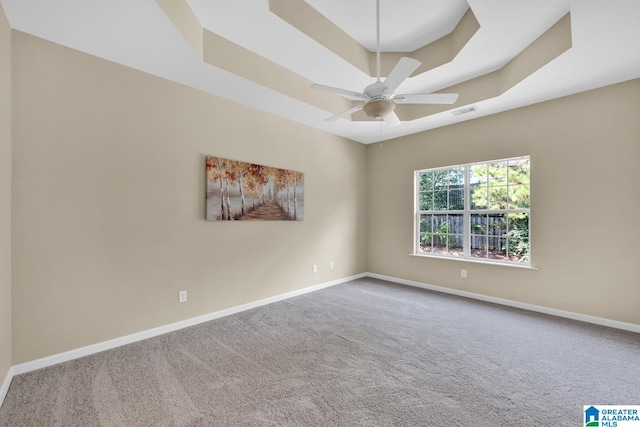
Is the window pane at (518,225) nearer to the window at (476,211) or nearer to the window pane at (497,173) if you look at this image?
the window at (476,211)

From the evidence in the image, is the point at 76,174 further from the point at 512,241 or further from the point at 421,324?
the point at 512,241

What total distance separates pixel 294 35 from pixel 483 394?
11.1 feet

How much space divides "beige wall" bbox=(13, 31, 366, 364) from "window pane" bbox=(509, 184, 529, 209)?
11.2 ft

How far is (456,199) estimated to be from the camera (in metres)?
4.56

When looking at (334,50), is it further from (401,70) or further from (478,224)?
(478,224)

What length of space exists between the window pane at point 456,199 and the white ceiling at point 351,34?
1.39 metres

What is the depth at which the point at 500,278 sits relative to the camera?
396 centimetres

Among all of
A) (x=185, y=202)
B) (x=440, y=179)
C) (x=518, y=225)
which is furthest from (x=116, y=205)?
(x=518, y=225)

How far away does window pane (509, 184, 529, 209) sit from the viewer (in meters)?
3.81

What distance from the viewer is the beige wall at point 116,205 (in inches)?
88.0

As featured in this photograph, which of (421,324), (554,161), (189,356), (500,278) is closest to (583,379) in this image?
(421,324)

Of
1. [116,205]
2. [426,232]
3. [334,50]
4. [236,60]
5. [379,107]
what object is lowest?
[426,232]

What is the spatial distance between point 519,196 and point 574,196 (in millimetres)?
596

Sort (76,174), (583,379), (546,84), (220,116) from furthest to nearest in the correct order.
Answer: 1. (220,116)
2. (546,84)
3. (76,174)
4. (583,379)
